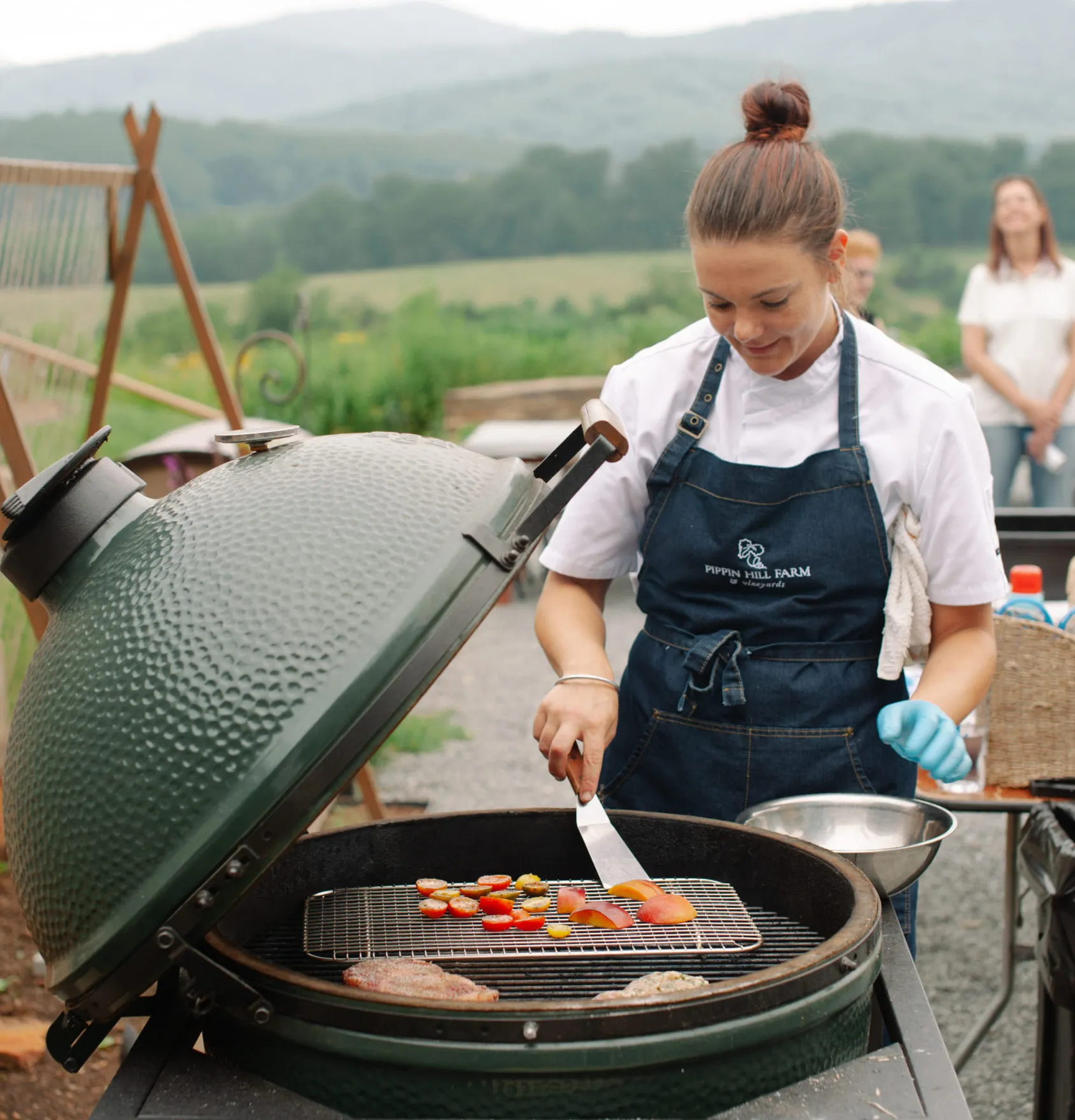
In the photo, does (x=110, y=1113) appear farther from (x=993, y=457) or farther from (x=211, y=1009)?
(x=993, y=457)

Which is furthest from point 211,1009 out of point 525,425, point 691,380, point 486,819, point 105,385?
point 525,425

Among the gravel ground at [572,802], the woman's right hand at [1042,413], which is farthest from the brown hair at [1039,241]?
the gravel ground at [572,802]

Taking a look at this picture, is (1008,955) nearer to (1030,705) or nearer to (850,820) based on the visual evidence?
(1030,705)

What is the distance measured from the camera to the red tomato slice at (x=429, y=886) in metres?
1.79

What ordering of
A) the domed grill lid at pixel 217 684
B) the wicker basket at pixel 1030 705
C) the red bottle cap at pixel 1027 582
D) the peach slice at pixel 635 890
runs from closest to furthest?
the domed grill lid at pixel 217 684 → the peach slice at pixel 635 890 → the wicker basket at pixel 1030 705 → the red bottle cap at pixel 1027 582

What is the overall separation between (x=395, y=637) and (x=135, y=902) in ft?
1.15

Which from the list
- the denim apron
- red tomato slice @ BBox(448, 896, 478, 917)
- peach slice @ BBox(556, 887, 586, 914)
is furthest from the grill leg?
red tomato slice @ BBox(448, 896, 478, 917)

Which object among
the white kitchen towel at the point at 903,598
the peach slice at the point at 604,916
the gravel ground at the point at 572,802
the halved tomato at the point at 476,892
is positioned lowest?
the gravel ground at the point at 572,802

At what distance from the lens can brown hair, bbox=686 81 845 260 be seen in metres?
1.82

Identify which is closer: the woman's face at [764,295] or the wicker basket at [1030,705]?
the woman's face at [764,295]

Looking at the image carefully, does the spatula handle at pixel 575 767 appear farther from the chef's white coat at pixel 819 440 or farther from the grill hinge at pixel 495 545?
the grill hinge at pixel 495 545

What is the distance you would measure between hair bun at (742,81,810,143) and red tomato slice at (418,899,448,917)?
4.02ft

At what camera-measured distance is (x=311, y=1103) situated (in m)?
1.33

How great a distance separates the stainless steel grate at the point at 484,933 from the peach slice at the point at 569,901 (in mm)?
16
